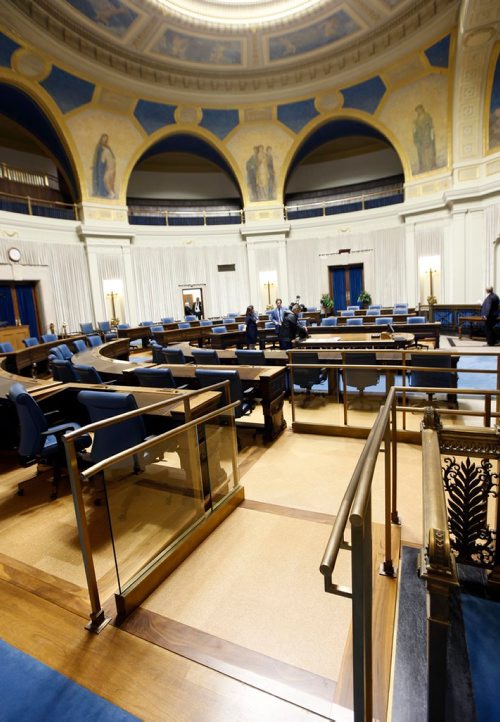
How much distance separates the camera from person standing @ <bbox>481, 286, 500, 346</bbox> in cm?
924

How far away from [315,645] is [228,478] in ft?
4.86

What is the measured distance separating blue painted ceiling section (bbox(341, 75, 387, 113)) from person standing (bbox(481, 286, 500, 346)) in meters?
10.4

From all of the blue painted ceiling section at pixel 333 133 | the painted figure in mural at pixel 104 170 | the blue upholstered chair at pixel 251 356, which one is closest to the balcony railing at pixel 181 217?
the painted figure in mural at pixel 104 170

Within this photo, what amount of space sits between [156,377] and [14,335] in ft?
26.1

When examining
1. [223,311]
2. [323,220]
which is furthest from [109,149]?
[323,220]

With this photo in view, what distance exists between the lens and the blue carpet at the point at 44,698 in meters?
1.49

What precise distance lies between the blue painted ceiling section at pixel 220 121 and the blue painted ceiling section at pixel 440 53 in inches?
299

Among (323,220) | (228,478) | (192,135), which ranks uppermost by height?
(192,135)

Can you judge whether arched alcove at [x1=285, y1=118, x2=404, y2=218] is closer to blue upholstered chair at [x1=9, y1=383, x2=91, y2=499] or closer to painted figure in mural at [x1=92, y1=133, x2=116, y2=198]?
painted figure in mural at [x1=92, y1=133, x2=116, y2=198]

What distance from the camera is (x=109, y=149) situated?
14.9 m

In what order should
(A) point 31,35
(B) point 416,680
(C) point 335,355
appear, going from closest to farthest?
1. (B) point 416,680
2. (C) point 335,355
3. (A) point 31,35

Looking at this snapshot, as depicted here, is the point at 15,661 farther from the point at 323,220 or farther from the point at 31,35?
the point at 323,220

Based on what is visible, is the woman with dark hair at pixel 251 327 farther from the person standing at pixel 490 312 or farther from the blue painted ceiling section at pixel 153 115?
the blue painted ceiling section at pixel 153 115

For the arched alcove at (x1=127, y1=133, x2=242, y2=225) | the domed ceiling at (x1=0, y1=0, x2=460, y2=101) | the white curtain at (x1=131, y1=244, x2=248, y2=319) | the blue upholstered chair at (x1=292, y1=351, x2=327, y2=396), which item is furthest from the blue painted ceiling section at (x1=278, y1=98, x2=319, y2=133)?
the blue upholstered chair at (x1=292, y1=351, x2=327, y2=396)
